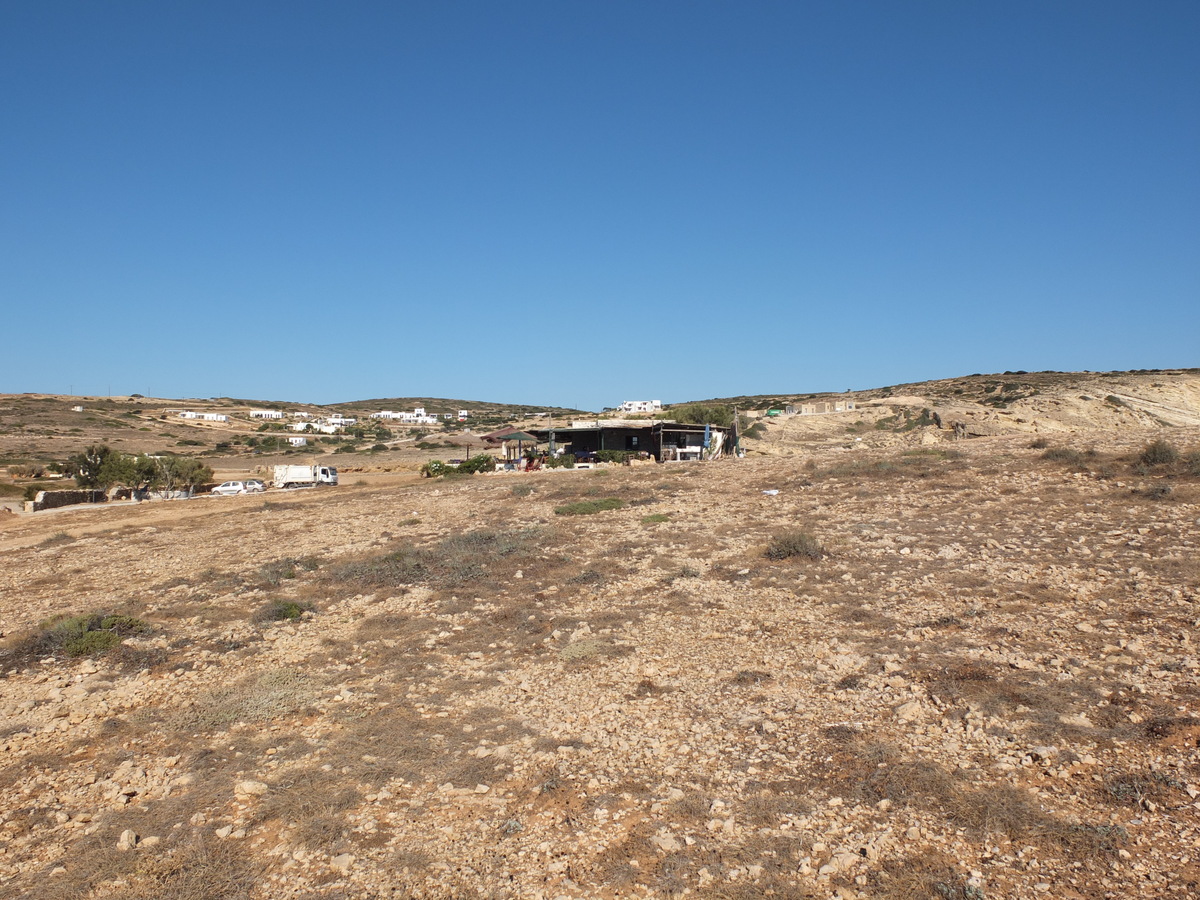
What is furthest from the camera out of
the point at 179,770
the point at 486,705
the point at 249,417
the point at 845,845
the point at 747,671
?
the point at 249,417

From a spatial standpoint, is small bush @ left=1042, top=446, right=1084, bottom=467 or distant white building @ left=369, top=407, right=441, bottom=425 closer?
small bush @ left=1042, top=446, right=1084, bottom=467

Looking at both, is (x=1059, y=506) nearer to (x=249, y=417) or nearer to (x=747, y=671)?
(x=747, y=671)

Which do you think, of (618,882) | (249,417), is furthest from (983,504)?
(249,417)

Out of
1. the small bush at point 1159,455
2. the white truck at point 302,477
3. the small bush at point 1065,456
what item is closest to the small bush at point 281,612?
the small bush at point 1065,456

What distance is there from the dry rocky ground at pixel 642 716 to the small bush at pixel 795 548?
0.49ft

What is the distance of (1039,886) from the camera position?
4688 mm

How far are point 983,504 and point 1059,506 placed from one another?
136cm

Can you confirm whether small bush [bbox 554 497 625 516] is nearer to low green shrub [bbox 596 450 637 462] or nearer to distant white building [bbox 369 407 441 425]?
low green shrub [bbox 596 450 637 462]

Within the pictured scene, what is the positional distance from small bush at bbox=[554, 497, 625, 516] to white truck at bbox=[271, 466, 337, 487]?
21.6 meters

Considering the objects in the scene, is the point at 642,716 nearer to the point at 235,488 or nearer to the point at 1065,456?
the point at 1065,456

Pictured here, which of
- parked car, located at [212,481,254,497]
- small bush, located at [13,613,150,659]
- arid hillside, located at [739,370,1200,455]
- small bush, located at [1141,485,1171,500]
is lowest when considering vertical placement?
parked car, located at [212,481,254,497]

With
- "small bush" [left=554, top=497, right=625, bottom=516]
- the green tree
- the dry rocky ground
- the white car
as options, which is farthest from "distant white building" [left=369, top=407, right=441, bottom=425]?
the dry rocky ground

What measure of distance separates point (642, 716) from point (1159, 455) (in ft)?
48.5

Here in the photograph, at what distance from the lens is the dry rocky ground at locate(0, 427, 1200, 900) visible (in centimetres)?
512
